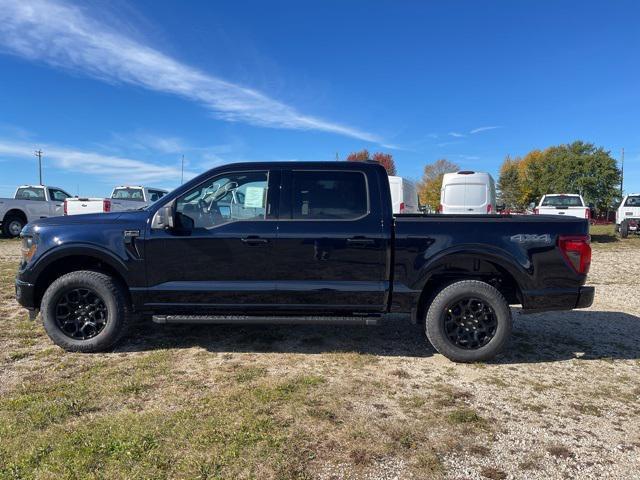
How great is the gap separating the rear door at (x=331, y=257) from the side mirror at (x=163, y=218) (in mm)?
1031

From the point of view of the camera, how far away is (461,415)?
3164mm

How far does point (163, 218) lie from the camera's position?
412cm

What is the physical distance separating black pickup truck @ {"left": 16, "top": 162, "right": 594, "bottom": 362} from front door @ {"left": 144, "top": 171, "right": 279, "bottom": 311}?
11 mm

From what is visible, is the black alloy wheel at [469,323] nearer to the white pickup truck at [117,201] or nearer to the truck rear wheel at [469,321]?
the truck rear wheel at [469,321]

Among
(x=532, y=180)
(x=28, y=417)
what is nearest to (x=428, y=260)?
(x=28, y=417)

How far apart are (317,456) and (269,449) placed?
0.30 meters

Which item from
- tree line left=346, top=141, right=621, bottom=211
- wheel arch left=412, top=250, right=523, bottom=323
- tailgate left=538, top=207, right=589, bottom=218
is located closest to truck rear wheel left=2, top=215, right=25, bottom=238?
wheel arch left=412, top=250, right=523, bottom=323

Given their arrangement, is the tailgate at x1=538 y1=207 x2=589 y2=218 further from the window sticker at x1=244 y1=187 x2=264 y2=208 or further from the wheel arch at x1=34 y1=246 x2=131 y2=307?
the wheel arch at x1=34 y1=246 x2=131 y2=307

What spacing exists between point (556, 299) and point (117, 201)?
15.1 metres

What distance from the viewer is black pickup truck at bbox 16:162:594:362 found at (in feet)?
13.5

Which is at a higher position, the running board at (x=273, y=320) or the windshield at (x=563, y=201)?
the windshield at (x=563, y=201)

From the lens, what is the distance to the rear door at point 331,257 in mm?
4152

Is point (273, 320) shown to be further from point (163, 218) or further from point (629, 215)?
point (629, 215)

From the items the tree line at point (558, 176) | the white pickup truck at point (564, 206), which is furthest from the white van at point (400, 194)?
the tree line at point (558, 176)
